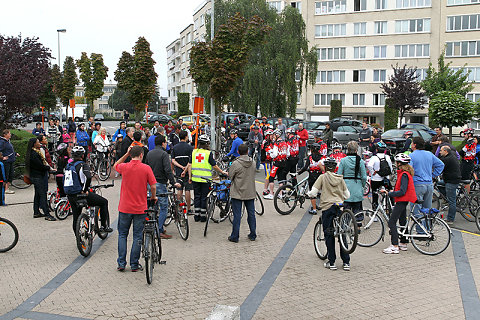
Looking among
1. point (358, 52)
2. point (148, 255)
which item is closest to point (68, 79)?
point (358, 52)


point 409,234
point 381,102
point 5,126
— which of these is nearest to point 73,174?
point 409,234

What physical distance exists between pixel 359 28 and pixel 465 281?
5650 centimetres

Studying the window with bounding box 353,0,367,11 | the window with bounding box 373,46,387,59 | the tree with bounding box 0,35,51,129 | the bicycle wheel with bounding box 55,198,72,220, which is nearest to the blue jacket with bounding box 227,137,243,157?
the bicycle wheel with bounding box 55,198,72,220

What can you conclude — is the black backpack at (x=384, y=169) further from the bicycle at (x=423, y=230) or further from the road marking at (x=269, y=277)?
the road marking at (x=269, y=277)

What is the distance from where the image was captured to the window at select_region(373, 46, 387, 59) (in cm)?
5844

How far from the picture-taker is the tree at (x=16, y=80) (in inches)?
680

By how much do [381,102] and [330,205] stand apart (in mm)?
54155

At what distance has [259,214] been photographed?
1159 centimetres

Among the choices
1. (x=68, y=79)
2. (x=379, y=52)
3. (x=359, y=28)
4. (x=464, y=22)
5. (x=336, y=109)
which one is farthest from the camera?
(x=359, y=28)

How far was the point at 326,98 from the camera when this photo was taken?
62094mm

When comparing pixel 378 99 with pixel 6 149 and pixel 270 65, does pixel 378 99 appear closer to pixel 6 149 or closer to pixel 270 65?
pixel 270 65

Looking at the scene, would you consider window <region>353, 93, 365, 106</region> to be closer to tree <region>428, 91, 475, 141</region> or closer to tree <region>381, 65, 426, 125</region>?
tree <region>381, 65, 426, 125</region>

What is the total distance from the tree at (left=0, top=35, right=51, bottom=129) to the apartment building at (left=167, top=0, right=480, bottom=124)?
3939 cm

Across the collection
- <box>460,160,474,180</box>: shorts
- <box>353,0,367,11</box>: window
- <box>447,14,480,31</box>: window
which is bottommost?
<box>460,160,474,180</box>: shorts
